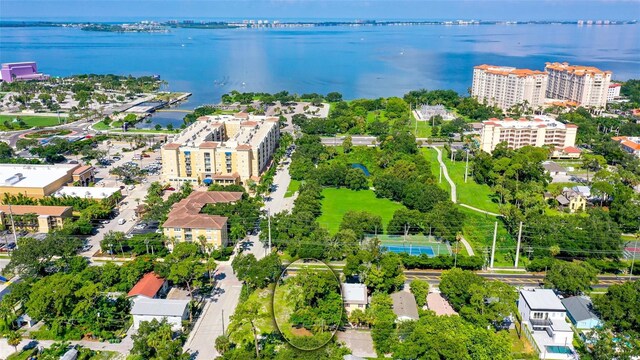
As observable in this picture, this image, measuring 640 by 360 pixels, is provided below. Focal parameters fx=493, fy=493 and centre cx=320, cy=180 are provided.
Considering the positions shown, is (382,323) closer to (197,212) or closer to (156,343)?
(156,343)

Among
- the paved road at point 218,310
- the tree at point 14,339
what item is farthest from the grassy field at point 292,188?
the tree at point 14,339

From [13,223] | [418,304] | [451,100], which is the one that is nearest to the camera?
[418,304]

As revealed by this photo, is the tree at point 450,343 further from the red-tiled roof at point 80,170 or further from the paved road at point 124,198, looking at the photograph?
the red-tiled roof at point 80,170

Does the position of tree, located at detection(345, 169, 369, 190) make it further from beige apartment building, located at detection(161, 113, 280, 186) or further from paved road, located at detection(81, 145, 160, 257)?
paved road, located at detection(81, 145, 160, 257)

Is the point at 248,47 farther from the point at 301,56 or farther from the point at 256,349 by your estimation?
the point at 256,349

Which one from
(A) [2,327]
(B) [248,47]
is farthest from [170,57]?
(A) [2,327]

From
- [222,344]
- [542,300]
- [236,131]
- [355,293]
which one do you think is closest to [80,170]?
[236,131]
